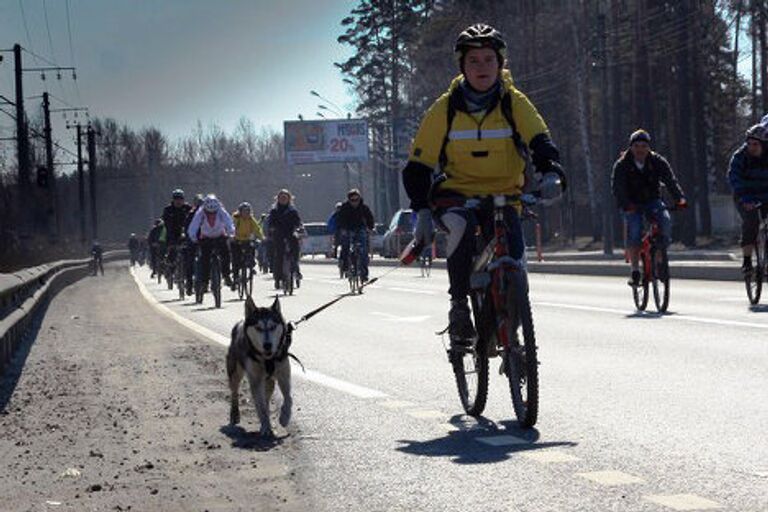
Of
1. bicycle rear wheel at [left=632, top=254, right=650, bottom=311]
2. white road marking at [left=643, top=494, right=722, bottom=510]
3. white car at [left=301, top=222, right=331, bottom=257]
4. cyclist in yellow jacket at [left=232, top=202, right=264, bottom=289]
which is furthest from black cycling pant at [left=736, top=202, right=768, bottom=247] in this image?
white car at [left=301, top=222, right=331, bottom=257]

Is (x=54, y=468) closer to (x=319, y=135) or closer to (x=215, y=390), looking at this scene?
(x=215, y=390)

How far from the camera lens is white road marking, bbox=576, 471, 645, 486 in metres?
5.99

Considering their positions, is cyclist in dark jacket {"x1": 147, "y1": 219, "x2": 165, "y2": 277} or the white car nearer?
cyclist in dark jacket {"x1": 147, "y1": 219, "x2": 165, "y2": 277}

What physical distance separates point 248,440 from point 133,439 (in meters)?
0.66

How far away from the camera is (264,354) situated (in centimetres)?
805

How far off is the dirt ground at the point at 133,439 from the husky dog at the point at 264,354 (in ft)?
0.66

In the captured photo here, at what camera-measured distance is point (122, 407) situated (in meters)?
9.77

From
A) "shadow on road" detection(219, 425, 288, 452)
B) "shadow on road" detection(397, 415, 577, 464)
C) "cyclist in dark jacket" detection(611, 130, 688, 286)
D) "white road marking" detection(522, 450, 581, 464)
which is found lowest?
"shadow on road" detection(219, 425, 288, 452)

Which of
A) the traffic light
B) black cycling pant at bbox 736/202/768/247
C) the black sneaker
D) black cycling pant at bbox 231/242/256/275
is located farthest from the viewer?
the traffic light

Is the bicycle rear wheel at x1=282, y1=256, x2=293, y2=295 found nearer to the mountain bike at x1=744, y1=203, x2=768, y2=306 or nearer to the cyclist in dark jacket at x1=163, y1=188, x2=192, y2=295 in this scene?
the cyclist in dark jacket at x1=163, y1=188, x2=192, y2=295

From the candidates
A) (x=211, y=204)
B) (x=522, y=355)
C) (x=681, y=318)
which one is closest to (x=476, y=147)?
(x=522, y=355)

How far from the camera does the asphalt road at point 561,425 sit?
5.90 metres

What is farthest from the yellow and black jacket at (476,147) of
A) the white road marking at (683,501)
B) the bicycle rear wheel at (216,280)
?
the bicycle rear wheel at (216,280)

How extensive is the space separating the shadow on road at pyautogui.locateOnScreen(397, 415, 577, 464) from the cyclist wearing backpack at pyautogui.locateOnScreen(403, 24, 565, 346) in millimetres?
880
